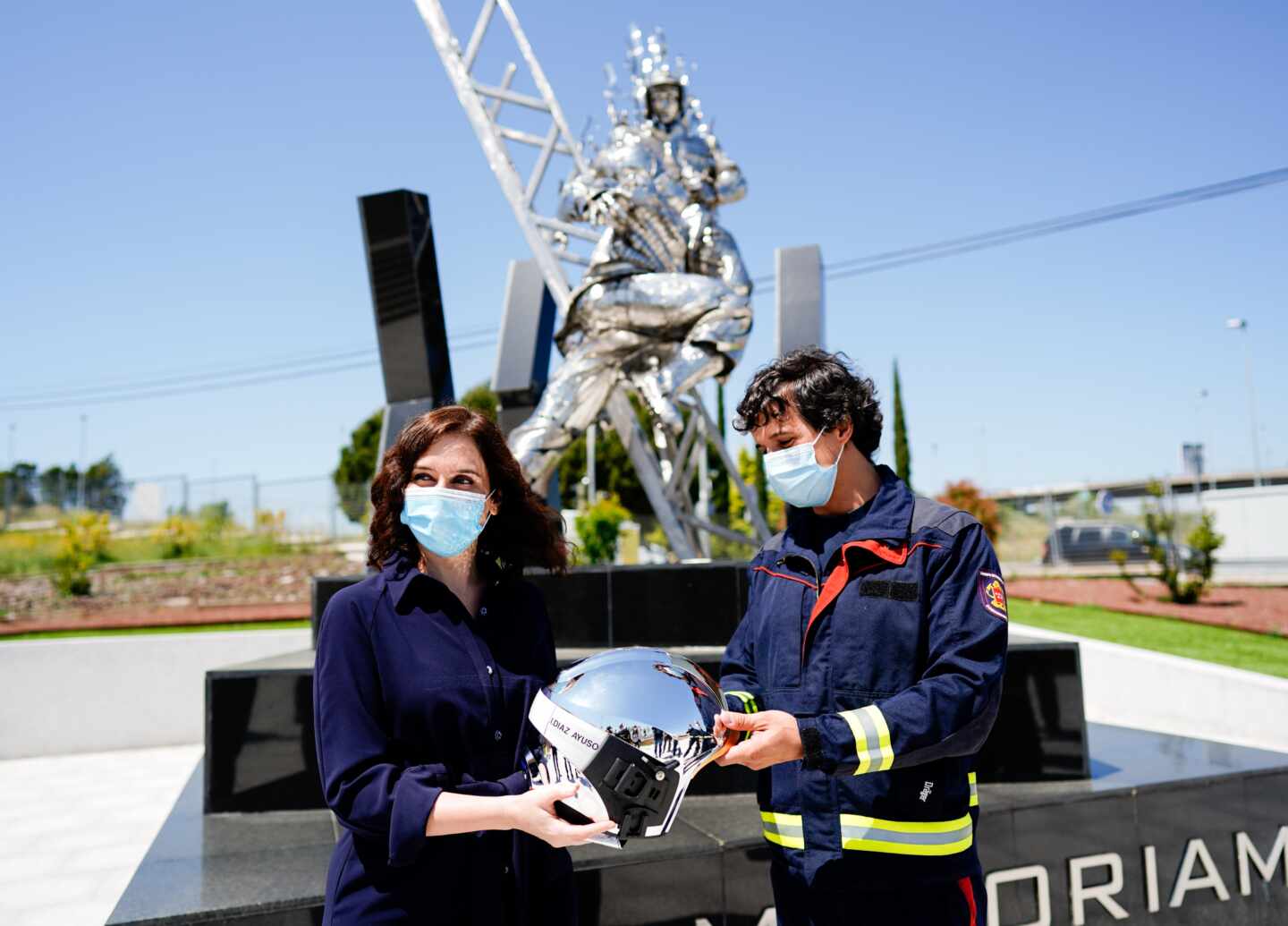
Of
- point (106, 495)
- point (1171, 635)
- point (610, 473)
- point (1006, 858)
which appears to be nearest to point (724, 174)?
point (1006, 858)

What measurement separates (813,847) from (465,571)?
0.96 metres

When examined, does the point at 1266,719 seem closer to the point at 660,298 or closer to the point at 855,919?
the point at 660,298

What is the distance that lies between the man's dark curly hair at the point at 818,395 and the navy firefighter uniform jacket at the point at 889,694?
0.65 feet

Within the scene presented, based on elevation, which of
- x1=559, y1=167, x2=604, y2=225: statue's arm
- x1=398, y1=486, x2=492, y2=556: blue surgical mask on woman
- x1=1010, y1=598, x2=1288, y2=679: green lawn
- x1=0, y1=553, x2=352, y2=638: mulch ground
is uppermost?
x1=559, y1=167, x2=604, y2=225: statue's arm

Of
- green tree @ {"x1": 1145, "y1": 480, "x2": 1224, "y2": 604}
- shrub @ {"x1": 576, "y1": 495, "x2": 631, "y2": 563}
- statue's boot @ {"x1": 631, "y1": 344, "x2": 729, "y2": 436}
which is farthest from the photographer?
shrub @ {"x1": 576, "y1": 495, "x2": 631, "y2": 563}

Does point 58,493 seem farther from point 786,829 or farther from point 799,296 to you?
point 786,829

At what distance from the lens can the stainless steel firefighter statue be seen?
6.25 metres

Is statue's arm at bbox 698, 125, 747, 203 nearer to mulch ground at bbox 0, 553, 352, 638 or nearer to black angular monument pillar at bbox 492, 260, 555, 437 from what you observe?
black angular monument pillar at bbox 492, 260, 555, 437

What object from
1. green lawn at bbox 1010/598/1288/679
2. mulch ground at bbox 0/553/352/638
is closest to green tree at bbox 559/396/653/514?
mulch ground at bbox 0/553/352/638

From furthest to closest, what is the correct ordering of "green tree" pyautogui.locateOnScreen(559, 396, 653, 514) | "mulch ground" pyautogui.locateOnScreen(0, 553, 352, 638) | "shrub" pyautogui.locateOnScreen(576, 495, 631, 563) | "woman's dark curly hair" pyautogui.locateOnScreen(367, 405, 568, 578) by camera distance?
"green tree" pyautogui.locateOnScreen(559, 396, 653, 514), "mulch ground" pyautogui.locateOnScreen(0, 553, 352, 638), "shrub" pyautogui.locateOnScreen(576, 495, 631, 563), "woman's dark curly hair" pyautogui.locateOnScreen(367, 405, 568, 578)

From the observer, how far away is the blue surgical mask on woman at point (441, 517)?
1.92 metres

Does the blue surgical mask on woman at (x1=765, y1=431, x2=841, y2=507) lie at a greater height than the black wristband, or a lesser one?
greater

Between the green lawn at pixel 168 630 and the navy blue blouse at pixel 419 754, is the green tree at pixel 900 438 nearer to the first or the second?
the green lawn at pixel 168 630

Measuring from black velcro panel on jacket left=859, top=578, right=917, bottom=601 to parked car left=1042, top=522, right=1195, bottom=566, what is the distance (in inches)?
797
